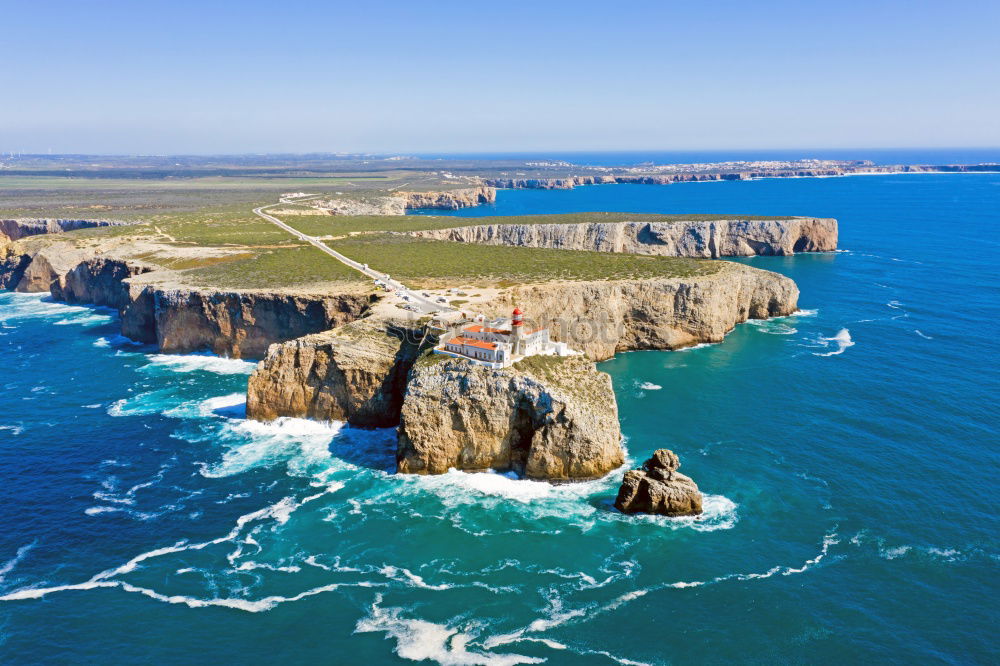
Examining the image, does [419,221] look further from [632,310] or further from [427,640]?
[427,640]

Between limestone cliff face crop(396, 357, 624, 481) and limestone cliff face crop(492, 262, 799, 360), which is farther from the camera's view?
limestone cliff face crop(492, 262, 799, 360)

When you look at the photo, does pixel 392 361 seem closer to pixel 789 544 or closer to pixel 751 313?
pixel 789 544

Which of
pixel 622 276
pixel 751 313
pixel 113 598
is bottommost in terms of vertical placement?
pixel 113 598

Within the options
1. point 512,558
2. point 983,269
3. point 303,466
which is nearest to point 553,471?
point 512,558

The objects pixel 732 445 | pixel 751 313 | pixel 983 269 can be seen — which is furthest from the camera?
pixel 983 269

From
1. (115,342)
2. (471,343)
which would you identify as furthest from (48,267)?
(471,343)

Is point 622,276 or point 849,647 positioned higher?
point 622,276

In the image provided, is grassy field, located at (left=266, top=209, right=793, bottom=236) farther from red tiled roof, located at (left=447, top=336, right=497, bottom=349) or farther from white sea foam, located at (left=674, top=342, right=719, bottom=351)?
red tiled roof, located at (left=447, top=336, right=497, bottom=349)

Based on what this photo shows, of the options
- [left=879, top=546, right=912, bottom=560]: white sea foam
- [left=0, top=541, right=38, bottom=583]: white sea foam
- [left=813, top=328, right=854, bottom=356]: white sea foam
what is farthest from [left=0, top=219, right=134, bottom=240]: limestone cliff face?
[left=879, top=546, right=912, bottom=560]: white sea foam
